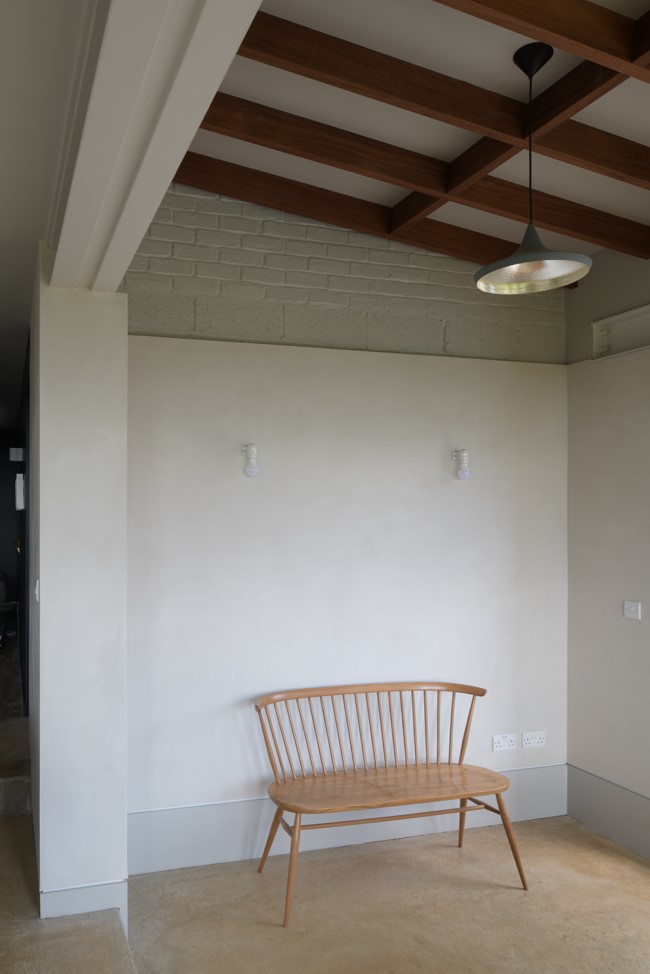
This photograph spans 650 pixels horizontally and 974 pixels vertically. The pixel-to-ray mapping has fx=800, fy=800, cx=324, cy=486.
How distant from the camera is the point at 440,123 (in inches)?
128

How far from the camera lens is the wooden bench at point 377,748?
3.57 meters

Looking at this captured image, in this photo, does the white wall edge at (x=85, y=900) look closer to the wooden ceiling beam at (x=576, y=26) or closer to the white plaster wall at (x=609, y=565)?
the white plaster wall at (x=609, y=565)

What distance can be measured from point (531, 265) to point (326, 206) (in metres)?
1.68

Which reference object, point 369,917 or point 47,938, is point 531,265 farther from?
point 47,938

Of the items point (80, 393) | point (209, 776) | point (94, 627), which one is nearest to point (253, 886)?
point (209, 776)

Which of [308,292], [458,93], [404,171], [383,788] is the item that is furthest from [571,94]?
[383,788]

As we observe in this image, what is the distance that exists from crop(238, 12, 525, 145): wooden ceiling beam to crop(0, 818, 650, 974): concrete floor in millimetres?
2985

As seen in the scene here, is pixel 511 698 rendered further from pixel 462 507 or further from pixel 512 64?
pixel 512 64

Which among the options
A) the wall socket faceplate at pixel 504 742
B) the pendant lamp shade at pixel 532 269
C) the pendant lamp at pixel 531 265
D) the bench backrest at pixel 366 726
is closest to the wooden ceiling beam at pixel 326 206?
the pendant lamp at pixel 531 265

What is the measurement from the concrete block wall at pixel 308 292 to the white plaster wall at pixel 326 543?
115 millimetres

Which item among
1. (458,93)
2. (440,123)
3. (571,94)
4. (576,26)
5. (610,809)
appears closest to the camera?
(576,26)

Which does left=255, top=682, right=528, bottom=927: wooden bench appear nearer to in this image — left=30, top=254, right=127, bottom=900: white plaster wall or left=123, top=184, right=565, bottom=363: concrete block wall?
left=30, top=254, right=127, bottom=900: white plaster wall

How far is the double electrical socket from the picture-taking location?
14.3ft

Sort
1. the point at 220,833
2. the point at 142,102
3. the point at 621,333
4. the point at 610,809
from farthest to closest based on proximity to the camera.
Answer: the point at 621,333 → the point at 610,809 → the point at 220,833 → the point at 142,102
